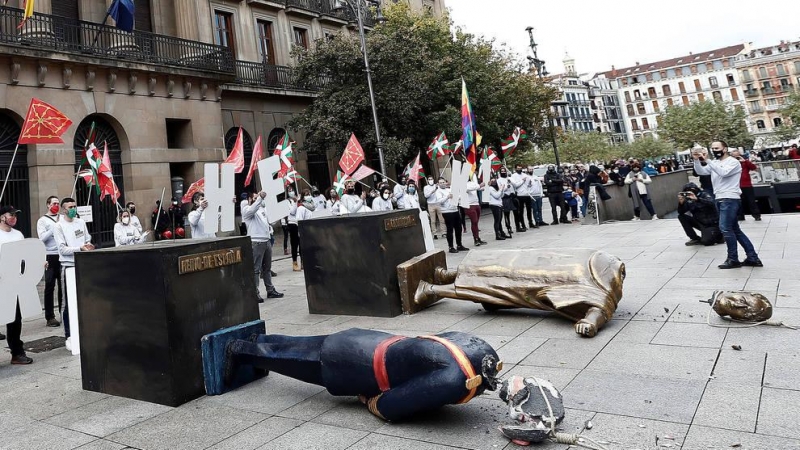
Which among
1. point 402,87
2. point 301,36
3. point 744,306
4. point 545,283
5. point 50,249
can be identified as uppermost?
point 301,36

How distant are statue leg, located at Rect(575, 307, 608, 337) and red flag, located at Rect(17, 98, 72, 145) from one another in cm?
872

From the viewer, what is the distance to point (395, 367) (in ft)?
10.1

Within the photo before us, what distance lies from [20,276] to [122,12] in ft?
43.8

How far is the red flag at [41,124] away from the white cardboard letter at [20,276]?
312cm

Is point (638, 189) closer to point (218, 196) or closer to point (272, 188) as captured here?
point (272, 188)

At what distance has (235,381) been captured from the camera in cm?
422

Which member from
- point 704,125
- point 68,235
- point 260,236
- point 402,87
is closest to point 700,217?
point 260,236

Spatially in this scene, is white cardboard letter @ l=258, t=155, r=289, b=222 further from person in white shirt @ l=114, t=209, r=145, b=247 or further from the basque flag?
the basque flag

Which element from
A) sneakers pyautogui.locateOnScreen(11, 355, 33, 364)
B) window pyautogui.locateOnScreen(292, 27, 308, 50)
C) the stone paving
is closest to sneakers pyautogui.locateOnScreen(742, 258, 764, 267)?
the stone paving

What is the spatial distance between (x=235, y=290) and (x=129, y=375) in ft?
3.65

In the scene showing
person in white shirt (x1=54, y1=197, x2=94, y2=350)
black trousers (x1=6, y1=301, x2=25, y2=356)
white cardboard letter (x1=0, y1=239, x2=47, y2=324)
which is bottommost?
black trousers (x1=6, y1=301, x2=25, y2=356)

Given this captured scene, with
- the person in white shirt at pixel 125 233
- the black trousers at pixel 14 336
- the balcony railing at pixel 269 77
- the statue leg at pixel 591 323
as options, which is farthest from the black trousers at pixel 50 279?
the balcony railing at pixel 269 77

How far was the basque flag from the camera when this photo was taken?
15.7 meters

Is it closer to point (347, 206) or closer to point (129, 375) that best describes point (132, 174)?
point (347, 206)
